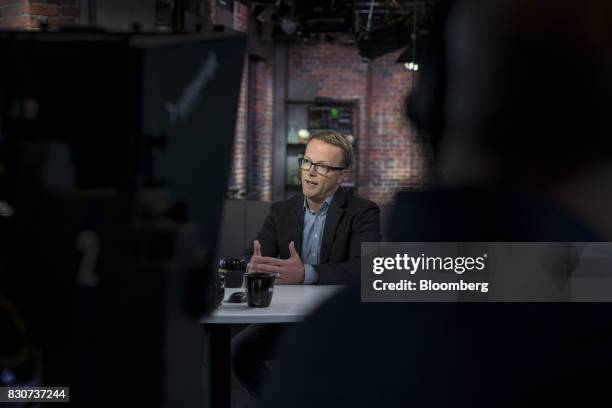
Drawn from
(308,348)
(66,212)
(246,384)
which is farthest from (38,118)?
(246,384)

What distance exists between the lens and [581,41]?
0.54 m

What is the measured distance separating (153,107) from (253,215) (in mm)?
3237

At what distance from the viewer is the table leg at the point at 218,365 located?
211 centimetres

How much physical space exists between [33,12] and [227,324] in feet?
7.23

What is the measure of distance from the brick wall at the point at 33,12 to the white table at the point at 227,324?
201 centimetres

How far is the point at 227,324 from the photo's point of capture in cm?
212

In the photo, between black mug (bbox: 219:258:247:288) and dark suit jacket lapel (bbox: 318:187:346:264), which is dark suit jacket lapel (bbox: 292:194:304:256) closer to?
dark suit jacket lapel (bbox: 318:187:346:264)

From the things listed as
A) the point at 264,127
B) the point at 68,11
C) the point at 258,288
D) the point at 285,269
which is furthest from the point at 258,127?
the point at 258,288

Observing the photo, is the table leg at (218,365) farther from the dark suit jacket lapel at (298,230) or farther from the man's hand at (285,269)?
the dark suit jacket lapel at (298,230)

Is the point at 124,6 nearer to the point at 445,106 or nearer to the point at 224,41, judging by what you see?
the point at 224,41

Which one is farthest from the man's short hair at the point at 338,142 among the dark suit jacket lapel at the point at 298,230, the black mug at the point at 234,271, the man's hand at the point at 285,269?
the black mug at the point at 234,271

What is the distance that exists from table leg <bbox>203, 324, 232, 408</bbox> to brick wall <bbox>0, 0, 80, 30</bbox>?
2047 millimetres

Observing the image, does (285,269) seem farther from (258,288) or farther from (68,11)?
(68,11)

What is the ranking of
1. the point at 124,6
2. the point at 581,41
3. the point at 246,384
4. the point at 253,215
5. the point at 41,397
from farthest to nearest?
the point at 253,215 < the point at 246,384 < the point at 124,6 < the point at 41,397 < the point at 581,41
